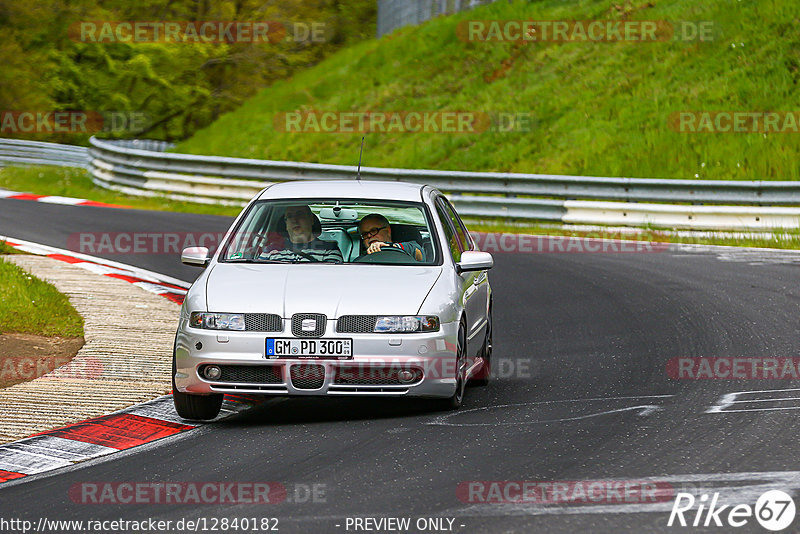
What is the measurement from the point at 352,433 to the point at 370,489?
1.36 metres

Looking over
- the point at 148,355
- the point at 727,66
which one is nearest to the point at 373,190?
the point at 148,355

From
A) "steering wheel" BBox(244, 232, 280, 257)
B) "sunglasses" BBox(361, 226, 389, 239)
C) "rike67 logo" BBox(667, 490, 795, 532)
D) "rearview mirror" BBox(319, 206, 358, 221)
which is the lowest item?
"rike67 logo" BBox(667, 490, 795, 532)

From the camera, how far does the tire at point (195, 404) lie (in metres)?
7.64

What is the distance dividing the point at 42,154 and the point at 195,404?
2625cm

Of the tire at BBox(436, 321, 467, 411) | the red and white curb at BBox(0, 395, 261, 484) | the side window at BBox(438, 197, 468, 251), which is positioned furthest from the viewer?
the side window at BBox(438, 197, 468, 251)

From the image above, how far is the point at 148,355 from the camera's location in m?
9.69

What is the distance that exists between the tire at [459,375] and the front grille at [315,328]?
2.95 feet

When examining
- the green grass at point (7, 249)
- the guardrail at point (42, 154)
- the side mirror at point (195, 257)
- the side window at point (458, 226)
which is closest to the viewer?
the side mirror at point (195, 257)

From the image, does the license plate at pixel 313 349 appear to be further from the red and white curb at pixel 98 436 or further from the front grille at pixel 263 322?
the red and white curb at pixel 98 436

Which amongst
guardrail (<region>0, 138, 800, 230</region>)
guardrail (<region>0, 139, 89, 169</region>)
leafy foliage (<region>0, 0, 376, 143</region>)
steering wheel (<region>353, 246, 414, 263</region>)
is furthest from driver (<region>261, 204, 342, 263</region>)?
leafy foliage (<region>0, 0, 376, 143</region>)

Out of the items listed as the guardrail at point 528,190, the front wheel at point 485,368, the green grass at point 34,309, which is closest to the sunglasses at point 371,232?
the front wheel at point 485,368

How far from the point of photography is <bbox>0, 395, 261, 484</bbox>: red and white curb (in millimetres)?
6578

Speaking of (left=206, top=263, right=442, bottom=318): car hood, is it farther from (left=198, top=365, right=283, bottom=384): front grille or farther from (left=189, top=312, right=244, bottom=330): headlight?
(left=198, top=365, right=283, bottom=384): front grille

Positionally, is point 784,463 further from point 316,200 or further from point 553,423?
point 316,200
